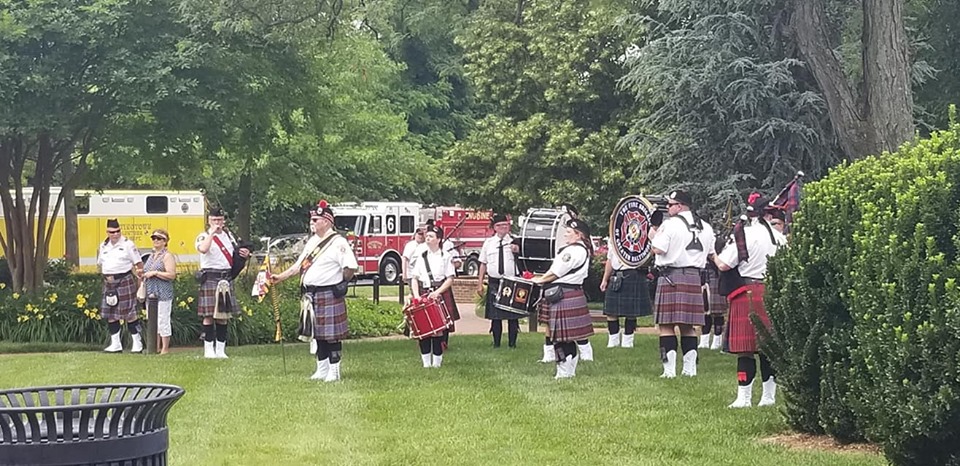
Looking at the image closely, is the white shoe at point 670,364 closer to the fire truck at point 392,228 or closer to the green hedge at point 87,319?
the green hedge at point 87,319

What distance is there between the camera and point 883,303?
6.57 metres

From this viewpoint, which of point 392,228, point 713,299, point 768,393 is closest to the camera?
point 768,393

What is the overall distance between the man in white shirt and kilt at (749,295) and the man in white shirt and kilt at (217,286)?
6210 mm

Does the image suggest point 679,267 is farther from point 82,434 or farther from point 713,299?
point 82,434

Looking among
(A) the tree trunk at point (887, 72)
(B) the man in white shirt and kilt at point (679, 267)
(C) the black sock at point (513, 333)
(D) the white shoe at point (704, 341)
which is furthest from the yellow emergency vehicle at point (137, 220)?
(A) the tree trunk at point (887, 72)

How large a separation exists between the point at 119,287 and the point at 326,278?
179 inches

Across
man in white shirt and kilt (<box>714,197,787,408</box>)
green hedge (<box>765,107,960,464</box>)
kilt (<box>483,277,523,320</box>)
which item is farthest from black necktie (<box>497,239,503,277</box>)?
green hedge (<box>765,107,960,464</box>)

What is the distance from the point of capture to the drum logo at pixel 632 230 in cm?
1332

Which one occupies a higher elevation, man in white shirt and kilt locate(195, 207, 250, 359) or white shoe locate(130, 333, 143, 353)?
man in white shirt and kilt locate(195, 207, 250, 359)

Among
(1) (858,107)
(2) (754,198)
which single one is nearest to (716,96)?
(1) (858,107)

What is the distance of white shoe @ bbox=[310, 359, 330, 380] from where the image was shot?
1177cm

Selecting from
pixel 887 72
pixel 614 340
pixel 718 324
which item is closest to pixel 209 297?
pixel 614 340

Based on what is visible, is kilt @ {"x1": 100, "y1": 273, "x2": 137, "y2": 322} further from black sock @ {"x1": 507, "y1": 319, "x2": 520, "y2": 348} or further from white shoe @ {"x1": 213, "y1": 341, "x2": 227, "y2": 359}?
black sock @ {"x1": 507, "y1": 319, "x2": 520, "y2": 348}

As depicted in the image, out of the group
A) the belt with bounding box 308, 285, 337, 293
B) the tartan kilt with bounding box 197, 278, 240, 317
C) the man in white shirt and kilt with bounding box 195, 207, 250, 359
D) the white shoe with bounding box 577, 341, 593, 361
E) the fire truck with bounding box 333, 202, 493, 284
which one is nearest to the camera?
the belt with bounding box 308, 285, 337, 293
